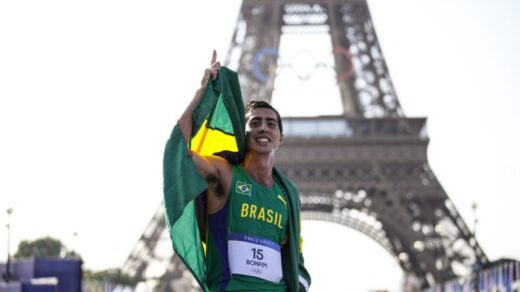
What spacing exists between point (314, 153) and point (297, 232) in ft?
156

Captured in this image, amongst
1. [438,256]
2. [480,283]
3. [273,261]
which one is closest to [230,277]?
[273,261]

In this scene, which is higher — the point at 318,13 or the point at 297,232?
the point at 318,13

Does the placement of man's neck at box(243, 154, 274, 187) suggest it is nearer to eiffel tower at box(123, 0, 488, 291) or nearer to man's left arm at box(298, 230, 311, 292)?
man's left arm at box(298, 230, 311, 292)

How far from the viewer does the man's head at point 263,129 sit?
602cm

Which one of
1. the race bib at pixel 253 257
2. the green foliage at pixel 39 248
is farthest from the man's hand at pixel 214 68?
the green foliage at pixel 39 248

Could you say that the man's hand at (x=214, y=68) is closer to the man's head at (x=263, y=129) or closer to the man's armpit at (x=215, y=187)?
the man's head at (x=263, y=129)

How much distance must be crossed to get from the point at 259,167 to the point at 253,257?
553 mm

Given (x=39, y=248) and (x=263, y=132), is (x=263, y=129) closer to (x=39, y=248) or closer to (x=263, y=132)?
(x=263, y=132)

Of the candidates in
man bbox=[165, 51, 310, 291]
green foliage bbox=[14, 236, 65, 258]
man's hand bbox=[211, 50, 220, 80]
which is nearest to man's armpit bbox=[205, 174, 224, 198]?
man bbox=[165, 51, 310, 291]

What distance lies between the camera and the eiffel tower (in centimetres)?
5072

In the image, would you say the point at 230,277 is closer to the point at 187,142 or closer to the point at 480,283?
the point at 187,142

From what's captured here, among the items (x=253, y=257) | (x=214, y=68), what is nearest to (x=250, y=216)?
(x=253, y=257)

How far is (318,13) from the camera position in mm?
58500

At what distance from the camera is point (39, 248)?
86062 mm
